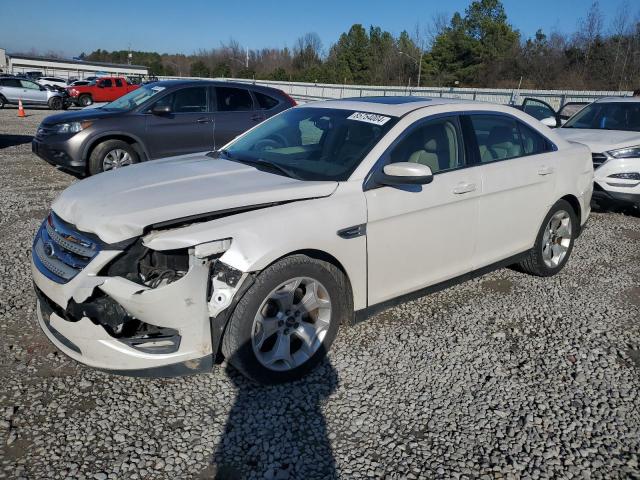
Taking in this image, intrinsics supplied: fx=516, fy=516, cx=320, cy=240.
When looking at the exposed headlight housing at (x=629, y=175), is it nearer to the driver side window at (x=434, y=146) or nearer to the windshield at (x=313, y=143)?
the driver side window at (x=434, y=146)

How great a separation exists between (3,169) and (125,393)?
8.59 meters

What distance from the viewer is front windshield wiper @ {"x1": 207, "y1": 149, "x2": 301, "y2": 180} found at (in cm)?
355

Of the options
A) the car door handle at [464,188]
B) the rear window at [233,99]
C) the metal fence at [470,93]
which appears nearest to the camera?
the car door handle at [464,188]

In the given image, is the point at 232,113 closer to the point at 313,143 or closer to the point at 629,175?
the point at 313,143

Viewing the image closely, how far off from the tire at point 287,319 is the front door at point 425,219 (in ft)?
1.09

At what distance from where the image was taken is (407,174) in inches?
130

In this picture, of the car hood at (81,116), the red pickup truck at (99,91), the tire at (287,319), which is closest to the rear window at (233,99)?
the car hood at (81,116)

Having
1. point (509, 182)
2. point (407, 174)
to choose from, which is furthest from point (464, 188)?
point (407, 174)

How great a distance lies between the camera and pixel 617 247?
627 centimetres

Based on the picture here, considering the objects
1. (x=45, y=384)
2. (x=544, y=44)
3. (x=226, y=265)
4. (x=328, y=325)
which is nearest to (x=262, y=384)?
(x=328, y=325)

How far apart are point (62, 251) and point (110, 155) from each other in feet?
18.9

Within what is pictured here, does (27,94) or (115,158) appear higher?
(27,94)

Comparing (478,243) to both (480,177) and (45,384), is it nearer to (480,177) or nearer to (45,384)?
(480,177)

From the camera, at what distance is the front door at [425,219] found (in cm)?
345
